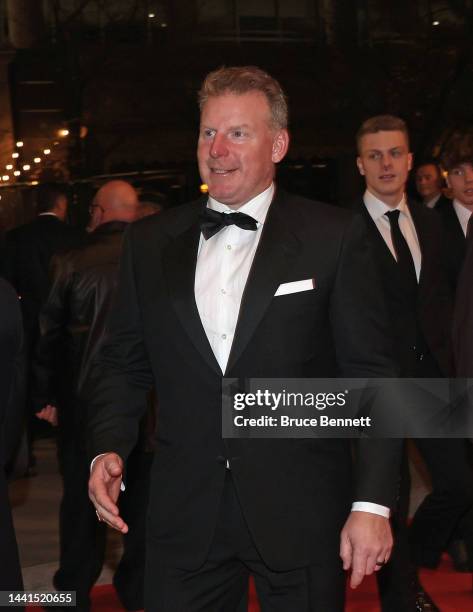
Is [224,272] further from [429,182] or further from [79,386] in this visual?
[429,182]

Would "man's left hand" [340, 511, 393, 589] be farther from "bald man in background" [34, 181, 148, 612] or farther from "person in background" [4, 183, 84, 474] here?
"person in background" [4, 183, 84, 474]

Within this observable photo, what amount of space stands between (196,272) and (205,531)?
630 mm

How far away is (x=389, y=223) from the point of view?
495cm

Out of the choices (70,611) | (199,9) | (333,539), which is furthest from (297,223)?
(199,9)

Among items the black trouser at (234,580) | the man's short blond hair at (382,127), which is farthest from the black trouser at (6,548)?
the man's short blond hair at (382,127)

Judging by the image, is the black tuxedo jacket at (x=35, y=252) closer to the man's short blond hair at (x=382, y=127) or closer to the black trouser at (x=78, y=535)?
the black trouser at (x=78, y=535)

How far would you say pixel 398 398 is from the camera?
114 inches

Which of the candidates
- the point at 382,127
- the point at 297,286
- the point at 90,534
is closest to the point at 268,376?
the point at 297,286

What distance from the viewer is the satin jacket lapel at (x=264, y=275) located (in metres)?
2.79

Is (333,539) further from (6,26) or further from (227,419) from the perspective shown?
(6,26)

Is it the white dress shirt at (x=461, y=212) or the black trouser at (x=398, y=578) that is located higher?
the white dress shirt at (x=461, y=212)

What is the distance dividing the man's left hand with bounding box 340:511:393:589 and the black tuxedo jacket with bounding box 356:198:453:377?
6.33 feet

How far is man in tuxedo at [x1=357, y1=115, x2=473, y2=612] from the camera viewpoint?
461 centimetres

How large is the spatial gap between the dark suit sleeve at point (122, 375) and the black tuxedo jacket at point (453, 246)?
2643 mm
